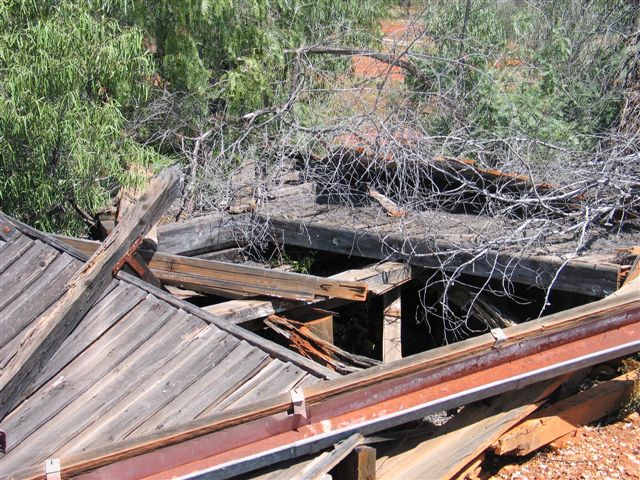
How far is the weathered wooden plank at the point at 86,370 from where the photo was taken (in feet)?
15.1

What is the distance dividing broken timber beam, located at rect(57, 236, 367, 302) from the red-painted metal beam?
1.57m

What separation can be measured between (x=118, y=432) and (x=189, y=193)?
417cm

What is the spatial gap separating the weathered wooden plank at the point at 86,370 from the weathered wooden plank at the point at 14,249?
1.27 metres

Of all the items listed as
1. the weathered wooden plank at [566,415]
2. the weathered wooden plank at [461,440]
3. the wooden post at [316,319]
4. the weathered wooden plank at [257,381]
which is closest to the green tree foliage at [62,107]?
the wooden post at [316,319]

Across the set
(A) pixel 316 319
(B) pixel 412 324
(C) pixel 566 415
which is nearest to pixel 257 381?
(A) pixel 316 319

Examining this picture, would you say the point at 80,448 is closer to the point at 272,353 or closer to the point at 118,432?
the point at 118,432

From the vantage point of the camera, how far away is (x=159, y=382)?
4844 mm

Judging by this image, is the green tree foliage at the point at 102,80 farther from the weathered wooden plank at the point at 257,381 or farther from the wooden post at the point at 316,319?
the weathered wooden plank at the point at 257,381

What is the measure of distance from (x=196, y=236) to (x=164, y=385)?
3.01 meters

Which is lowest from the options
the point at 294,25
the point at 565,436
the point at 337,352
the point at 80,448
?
the point at 565,436

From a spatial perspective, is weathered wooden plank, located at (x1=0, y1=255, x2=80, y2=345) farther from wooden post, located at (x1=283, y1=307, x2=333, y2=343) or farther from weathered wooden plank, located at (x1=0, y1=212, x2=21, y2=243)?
wooden post, located at (x1=283, y1=307, x2=333, y2=343)

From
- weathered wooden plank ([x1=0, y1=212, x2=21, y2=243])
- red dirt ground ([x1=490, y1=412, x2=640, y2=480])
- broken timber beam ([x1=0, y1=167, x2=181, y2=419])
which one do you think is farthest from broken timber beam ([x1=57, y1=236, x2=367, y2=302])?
red dirt ground ([x1=490, y1=412, x2=640, y2=480])

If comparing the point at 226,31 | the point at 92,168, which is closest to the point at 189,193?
the point at 92,168

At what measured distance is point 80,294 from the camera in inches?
213
